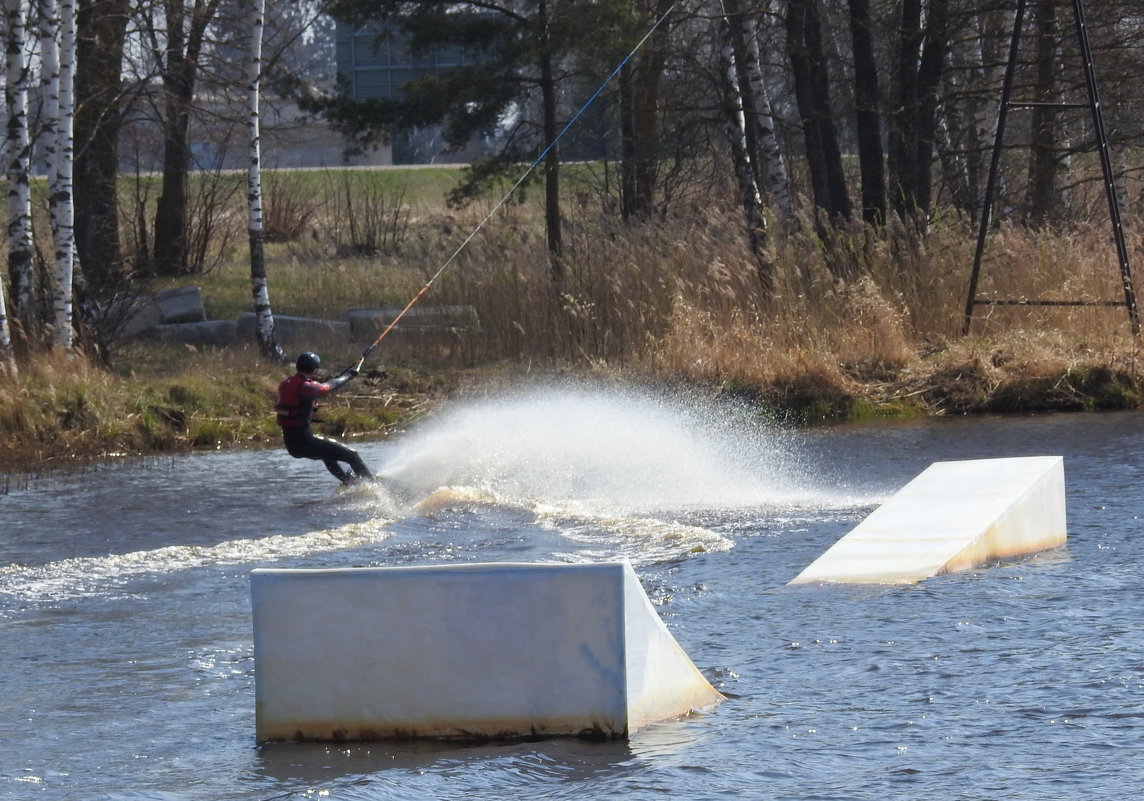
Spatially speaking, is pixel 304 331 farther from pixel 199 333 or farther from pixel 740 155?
pixel 740 155

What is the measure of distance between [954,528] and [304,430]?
21.0 feet

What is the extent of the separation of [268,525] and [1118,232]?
10.6 metres


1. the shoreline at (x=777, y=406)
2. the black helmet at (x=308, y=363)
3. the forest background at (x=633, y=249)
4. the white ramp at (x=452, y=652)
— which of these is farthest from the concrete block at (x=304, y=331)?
the white ramp at (x=452, y=652)

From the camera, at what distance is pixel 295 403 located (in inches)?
552

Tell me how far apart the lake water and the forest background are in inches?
86.4

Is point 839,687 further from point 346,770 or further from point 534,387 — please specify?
point 534,387

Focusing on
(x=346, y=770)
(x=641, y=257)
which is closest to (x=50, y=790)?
(x=346, y=770)

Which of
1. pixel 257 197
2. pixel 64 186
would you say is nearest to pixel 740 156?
pixel 257 197

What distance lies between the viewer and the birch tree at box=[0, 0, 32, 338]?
16953 millimetres

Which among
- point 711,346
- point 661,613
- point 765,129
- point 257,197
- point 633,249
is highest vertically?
point 765,129

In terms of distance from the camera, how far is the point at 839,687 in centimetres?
727

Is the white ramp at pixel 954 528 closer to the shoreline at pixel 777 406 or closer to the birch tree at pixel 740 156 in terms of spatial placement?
the shoreline at pixel 777 406

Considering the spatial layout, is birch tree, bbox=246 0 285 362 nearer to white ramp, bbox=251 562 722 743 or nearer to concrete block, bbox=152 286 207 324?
concrete block, bbox=152 286 207 324

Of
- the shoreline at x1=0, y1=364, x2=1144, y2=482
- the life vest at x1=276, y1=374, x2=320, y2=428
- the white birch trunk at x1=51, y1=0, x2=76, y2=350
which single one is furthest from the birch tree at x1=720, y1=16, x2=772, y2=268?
the white birch trunk at x1=51, y1=0, x2=76, y2=350
